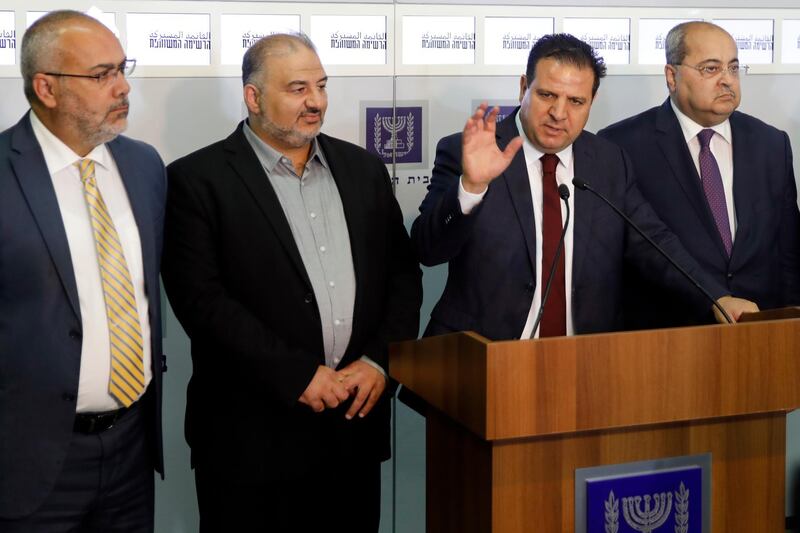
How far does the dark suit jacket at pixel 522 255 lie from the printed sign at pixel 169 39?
99 cm

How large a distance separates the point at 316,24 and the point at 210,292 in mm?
1246

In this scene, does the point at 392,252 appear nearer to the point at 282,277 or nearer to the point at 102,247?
the point at 282,277

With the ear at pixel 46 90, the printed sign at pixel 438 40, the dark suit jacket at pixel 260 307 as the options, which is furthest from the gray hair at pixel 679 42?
the ear at pixel 46 90

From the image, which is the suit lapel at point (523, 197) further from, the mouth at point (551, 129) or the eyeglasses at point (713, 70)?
the eyeglasses at point (713, 70)

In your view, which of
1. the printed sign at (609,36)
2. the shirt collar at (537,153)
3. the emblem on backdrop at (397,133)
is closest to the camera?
the shirt collar at (537,153)

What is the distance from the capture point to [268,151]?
282 cm

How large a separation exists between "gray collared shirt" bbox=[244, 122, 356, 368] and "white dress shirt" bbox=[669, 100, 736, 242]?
1.25 meters

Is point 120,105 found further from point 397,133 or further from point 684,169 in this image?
point 684,169

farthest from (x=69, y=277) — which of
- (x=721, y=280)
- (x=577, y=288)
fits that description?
(x=721, y=280)

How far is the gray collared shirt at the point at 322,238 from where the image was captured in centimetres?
277

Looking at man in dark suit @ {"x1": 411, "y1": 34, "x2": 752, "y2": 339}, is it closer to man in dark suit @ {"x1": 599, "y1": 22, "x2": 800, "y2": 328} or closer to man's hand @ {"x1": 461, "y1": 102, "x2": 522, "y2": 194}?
man's hand @ {"x1": 461, "y1": 102, "x2": 522, "y2": 194}

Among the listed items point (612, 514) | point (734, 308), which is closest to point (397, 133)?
point (734, 308)

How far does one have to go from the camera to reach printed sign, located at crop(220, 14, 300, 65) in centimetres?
342

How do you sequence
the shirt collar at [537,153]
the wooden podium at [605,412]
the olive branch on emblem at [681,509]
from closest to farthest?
the wooden podium at [605,412]
the olive branch on emblem at [681,509]
the shirt collar at [537,153]
